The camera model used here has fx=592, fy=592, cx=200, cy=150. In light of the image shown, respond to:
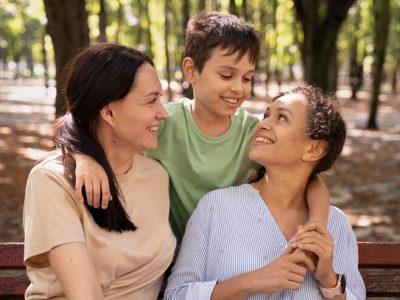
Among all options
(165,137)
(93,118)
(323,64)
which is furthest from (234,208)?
(323,64)

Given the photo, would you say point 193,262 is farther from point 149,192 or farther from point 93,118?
point 93,118

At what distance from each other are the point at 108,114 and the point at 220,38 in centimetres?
88

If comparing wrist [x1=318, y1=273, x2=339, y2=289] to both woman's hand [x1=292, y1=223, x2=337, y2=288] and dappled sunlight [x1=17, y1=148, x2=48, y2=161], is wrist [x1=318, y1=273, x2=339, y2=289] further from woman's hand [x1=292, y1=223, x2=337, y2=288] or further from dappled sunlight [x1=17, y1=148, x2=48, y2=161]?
dappled sunlight [x1=17, y1=148, x2=48, y2=161]

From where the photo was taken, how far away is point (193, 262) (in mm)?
2748

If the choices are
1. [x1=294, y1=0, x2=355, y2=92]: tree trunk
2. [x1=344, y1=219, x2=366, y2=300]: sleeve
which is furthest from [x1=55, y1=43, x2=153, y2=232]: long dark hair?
[x1=294, y1=0, x2=355, y2=92]: tree trunk

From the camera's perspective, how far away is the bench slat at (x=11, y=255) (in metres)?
3.07

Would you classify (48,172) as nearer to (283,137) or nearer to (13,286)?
(13,286)

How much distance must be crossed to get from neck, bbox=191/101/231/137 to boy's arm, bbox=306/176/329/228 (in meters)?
0.57

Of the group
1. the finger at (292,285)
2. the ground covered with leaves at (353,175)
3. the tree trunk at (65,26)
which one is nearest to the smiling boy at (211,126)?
the finger at (292,285)

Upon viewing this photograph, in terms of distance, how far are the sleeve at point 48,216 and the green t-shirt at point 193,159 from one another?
2.41 ft

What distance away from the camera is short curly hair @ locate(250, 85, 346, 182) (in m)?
2.79

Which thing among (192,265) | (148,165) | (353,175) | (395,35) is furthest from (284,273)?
(395,35)

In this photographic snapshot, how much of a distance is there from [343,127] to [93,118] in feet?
3.98

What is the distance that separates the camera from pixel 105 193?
7.89ft
